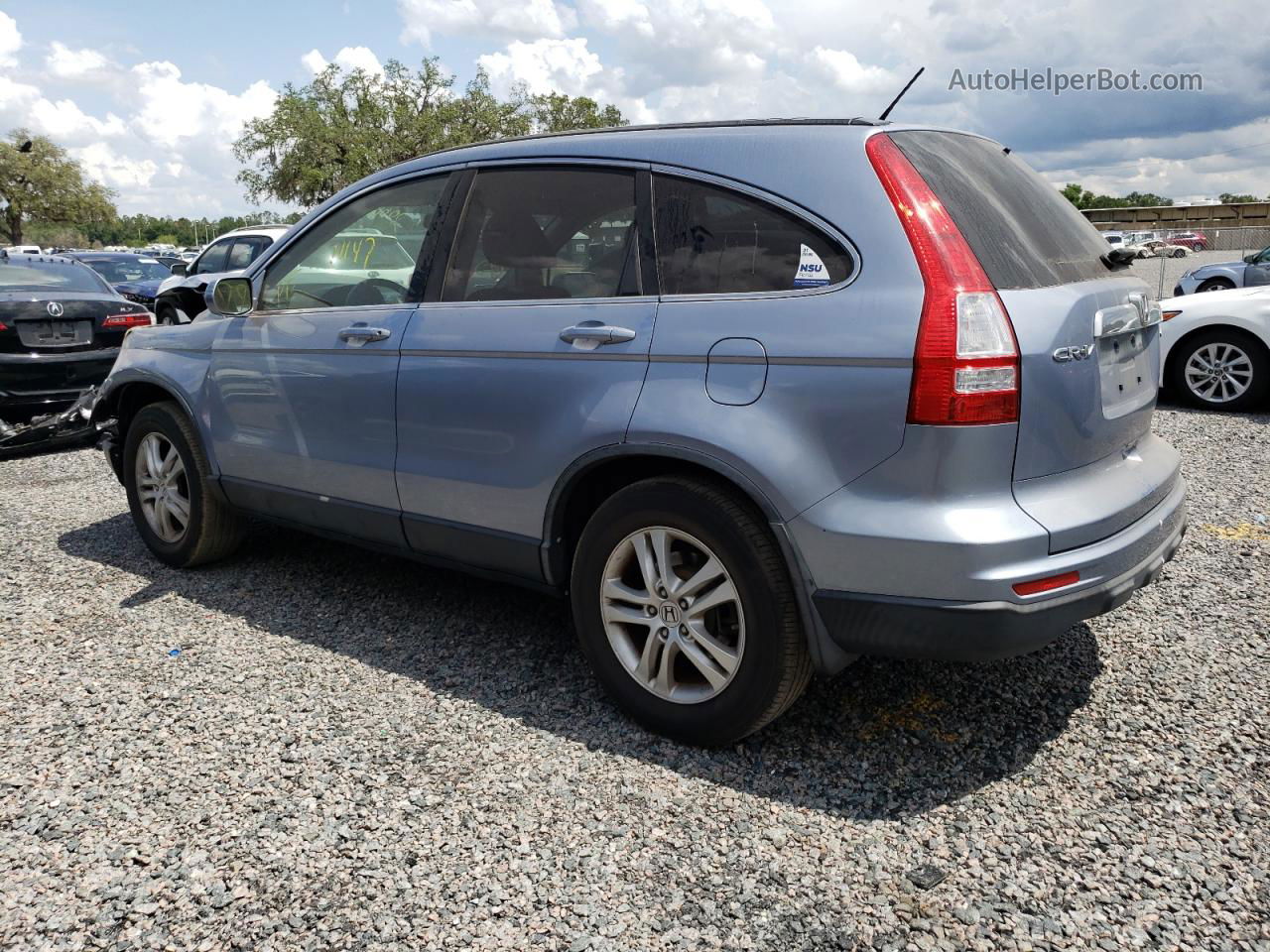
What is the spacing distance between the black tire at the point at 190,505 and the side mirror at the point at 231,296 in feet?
2.03

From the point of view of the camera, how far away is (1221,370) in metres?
8.69

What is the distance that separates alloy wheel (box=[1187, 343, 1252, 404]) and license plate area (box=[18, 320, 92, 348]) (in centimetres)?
954

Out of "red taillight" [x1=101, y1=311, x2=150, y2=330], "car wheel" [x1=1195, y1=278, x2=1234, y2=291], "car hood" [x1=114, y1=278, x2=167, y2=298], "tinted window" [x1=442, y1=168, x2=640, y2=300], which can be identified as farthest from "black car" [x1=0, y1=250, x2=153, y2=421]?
"car wheel" [x1=1195, y1=278, x2=1234, y2=291]

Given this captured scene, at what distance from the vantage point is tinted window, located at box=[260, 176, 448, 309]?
3.87 meters

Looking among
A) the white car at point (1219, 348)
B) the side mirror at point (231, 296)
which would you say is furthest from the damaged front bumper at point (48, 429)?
the white car at point (1219, 348)

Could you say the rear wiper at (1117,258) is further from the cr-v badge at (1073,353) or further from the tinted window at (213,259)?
the tinted window at (213,259)

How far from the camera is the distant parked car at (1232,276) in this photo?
627 inches

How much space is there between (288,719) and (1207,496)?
17.2 ft

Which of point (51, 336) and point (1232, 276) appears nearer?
point (51, 336)

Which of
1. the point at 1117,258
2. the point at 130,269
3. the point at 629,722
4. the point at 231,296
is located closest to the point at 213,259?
the point at 130,269

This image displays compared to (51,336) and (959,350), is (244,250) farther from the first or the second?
(959,350)

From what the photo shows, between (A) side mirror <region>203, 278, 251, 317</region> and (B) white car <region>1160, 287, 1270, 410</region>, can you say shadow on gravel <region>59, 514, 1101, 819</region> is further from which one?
(B) white car <region>1160, 287, 1270, 410</region>

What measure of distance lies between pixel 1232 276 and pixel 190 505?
56.8ft

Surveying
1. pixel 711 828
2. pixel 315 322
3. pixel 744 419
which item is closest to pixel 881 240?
pixel 744 419
